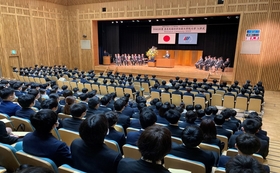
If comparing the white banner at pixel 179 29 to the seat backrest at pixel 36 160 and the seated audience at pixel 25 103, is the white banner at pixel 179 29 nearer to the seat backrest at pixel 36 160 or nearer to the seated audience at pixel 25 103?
the seated audience at pixel 25 103

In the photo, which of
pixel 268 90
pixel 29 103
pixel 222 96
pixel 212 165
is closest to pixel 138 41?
pixel 268 90

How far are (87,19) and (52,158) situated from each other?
14510 millimetres

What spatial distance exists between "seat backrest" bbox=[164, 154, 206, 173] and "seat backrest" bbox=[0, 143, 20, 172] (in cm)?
157

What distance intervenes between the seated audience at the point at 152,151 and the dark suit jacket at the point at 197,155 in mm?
745

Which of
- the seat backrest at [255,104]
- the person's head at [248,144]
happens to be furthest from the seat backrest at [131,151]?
the seat backrest at [255,104]

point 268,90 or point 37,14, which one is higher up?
point 37,14

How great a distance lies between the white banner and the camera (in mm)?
13994

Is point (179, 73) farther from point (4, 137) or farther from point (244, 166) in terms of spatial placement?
point (244, 166)

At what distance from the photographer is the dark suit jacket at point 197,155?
2.01 metres

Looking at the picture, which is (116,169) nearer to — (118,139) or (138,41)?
(118,139)

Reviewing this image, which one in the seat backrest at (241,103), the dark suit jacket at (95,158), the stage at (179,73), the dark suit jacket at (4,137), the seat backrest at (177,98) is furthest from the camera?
the stage at (179,73)

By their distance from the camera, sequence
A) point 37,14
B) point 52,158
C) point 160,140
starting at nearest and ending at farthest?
point 160,140
point 52,158
point 37,14

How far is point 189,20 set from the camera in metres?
14.3

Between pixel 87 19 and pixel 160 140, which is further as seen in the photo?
pixel 87 19
